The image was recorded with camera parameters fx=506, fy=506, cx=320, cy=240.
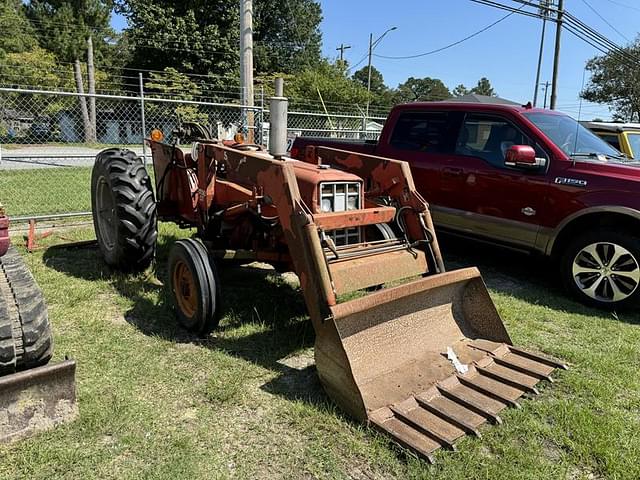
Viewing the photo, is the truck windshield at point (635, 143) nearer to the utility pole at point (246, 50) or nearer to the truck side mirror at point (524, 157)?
the truck side mirror at point (524, 157)

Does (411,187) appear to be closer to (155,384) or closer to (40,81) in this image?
(155,384)

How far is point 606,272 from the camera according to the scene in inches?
193

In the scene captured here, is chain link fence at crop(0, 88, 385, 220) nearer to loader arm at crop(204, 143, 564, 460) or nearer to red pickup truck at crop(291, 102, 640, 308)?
loader arm at crop(204, 143, 564, 460)

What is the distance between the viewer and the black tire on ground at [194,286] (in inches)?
146

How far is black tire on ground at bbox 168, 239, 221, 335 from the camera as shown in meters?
3.71

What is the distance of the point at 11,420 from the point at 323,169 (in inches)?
99.7

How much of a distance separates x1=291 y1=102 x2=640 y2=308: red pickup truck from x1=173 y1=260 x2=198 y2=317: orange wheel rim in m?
3.37

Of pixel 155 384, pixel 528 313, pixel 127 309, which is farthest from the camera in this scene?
pixel 528 313

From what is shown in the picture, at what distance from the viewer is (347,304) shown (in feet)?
9.66

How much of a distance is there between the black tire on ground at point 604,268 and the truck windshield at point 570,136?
3.34ft

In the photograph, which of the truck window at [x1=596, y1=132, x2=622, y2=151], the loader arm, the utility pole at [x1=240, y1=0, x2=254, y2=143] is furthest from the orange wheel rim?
the truck window at [x1=596, y1=132, x2=622, y2=151]

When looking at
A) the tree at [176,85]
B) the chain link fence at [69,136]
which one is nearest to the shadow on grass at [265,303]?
the chain link fence at [69,136]

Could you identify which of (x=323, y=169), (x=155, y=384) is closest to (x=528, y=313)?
(x=323, y=169)

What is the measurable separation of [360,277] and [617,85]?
39949mm
